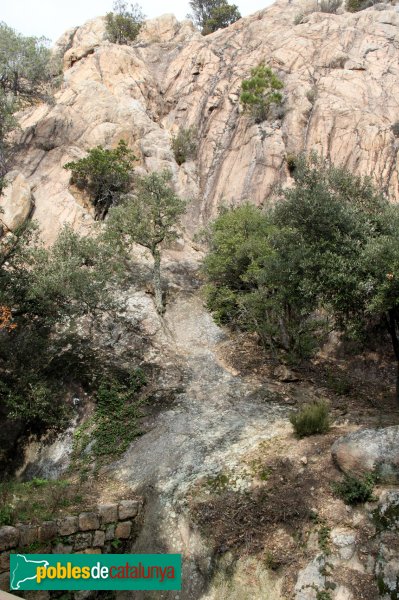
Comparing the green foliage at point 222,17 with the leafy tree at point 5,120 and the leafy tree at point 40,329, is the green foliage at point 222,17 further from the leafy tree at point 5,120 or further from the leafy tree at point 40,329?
the leafy tree at point 40,329

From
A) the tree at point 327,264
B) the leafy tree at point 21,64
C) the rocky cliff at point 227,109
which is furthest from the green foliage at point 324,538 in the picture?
the leafy tree at point 21,64

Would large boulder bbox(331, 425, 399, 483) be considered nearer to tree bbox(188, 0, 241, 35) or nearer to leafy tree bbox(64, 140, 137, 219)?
leafy tree bbox(64, 140, 137, 219)

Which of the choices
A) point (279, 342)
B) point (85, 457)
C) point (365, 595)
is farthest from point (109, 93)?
point (365, 595)

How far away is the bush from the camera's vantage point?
1409cm

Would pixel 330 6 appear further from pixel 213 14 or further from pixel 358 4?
pixel 213 14

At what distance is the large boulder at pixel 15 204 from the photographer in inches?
1399

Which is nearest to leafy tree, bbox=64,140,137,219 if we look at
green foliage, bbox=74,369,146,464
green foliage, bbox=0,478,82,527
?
green foliage, bbox=74,369,146,464

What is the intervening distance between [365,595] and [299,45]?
185ft

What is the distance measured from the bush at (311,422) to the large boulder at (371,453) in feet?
6.78

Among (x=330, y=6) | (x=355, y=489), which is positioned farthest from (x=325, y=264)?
(x=330, y=6)

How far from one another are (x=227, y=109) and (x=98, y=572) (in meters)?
47.7

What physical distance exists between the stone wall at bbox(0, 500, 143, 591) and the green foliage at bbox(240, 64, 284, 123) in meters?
42.5

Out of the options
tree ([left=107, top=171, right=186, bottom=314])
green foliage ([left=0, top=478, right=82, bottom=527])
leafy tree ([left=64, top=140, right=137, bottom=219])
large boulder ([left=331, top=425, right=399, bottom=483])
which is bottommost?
green foliage ([left=0, top=478, right=82, bottom=527])

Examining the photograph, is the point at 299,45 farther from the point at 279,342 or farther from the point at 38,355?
the point at 38,355
